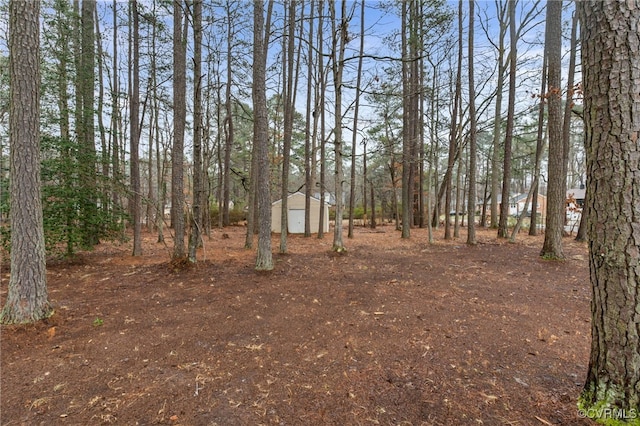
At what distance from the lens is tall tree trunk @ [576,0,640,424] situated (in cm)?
146

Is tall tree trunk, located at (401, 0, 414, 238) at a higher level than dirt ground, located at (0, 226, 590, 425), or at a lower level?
higher

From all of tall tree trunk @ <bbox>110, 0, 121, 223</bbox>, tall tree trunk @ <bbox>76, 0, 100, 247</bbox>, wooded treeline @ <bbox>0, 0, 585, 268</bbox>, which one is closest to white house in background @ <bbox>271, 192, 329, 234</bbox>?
wooded treeline @ <bbox>0, 0, 585, 268</bbox>

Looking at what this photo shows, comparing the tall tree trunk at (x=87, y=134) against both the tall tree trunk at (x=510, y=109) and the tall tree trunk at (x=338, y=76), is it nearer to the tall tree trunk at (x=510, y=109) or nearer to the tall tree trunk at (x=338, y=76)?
the tall tree trunk at (x=338, y=76)

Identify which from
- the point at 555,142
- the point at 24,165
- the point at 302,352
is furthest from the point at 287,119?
the point at 302,352

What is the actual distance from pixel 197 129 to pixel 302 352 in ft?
14.9

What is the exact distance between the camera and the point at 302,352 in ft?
8.25

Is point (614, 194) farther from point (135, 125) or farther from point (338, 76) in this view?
point (135, 125)

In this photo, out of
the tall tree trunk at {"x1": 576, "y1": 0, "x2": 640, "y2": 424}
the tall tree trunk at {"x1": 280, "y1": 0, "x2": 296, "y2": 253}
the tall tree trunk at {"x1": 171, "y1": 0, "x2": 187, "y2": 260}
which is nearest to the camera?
the tall tree trunk at {"x1": 576, "y1": 0, "x2": 640, "y2": 424}

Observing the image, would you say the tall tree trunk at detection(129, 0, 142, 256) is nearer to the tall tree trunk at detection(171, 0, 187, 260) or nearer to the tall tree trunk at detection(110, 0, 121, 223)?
the tall tree trunk at detection(110, 0, 121, 223)

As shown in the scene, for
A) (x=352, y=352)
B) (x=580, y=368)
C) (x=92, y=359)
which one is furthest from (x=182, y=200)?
(x=580, y=368)

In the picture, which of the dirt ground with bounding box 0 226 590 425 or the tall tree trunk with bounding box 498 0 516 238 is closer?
the dirt ground with bounding box 0 226 590 425

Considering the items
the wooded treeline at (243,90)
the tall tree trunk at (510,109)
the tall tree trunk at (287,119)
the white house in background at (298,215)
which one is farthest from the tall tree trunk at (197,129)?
the tall tree trunk at (510,109)

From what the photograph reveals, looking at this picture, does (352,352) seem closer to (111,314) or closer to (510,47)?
(111,314)
